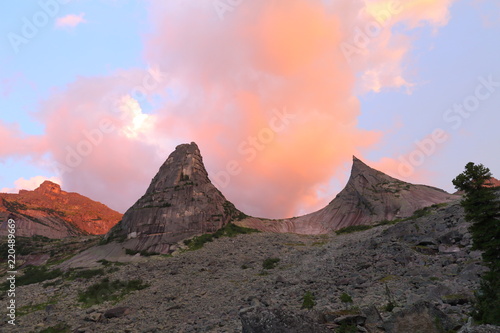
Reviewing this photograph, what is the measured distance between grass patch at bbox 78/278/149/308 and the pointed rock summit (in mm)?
18642

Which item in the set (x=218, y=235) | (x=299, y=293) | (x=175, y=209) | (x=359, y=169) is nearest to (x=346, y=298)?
(x=299, y=293)

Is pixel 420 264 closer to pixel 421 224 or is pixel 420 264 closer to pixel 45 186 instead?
pixel 421 224

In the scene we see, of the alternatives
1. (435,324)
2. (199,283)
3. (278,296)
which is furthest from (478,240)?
(199,283)

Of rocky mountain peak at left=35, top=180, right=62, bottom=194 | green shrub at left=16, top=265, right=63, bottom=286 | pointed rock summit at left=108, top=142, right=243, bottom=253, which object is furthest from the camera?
rocky mountain peak at left=35, top=180, right=62, bottom=194

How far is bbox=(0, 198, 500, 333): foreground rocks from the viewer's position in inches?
462

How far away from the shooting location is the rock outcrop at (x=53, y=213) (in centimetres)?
10200

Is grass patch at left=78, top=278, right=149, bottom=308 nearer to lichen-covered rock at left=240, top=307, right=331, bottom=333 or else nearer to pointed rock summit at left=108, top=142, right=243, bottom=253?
pointed rock summit at left=108, top=142, right=243, bottom=253

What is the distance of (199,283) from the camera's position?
3300 centimetres

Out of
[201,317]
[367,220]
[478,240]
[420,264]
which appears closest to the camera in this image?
[478,240]

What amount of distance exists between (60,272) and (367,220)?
73037 millimetres

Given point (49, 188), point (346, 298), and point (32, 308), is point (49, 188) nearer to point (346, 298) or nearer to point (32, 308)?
point (32, 308)

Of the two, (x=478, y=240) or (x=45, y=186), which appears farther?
(x=45, y=186)

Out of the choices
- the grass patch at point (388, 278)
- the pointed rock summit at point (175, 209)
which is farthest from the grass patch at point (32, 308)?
the grass patch at point (388, 278)

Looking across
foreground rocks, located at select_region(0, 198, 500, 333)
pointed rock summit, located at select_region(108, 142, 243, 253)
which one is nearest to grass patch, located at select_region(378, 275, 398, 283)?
foreground rocks, located at select_region(0, 198, 500, 333)
